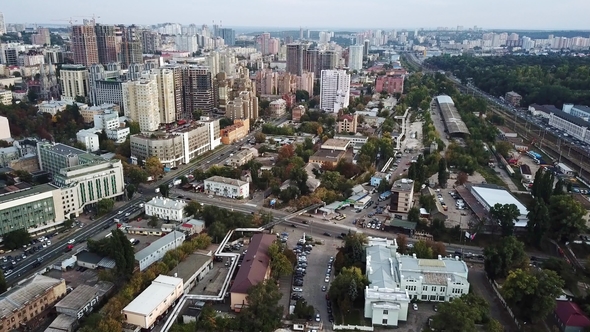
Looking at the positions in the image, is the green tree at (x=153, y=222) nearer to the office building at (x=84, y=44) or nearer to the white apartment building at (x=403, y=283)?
the white apartment building at (x=403, y=283)

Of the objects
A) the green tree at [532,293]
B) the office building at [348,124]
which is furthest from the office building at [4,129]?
the green tree at [532,293]

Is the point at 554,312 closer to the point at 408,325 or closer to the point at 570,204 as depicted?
the point at 408,325

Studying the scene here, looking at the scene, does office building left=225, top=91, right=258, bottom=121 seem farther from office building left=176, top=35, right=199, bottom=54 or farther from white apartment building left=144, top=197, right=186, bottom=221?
office building left=176, top=35, right=199, bottom=54

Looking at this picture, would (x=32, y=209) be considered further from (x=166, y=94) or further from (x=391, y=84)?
(x=391, y=84)

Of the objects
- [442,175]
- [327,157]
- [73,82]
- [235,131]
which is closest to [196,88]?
[235,131]

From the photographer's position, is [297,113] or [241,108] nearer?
[241,108]

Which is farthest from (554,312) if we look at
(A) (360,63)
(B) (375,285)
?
(A) (360,63)
